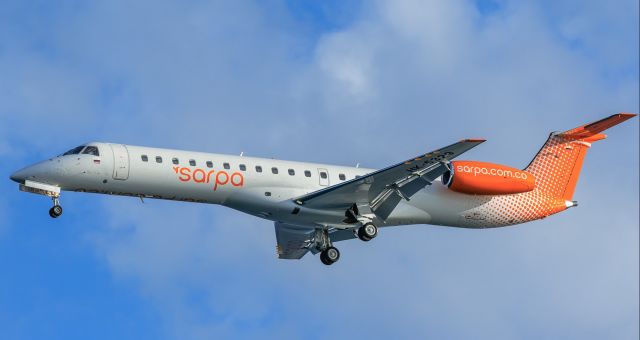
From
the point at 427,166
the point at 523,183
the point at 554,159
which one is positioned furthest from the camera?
the point at 554,159

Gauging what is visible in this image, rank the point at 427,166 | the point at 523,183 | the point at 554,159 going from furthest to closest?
the point at 554,159 → the point at 523,183 → the point at 427,166

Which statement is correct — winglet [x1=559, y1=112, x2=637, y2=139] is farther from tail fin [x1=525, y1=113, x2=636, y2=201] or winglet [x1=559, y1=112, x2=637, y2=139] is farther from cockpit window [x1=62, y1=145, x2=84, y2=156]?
cockpit window [x1=62, y1=145, x2=84, y2=156]

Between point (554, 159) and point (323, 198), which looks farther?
point (554, 159)

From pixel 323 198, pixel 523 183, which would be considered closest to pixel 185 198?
pixel 323 198

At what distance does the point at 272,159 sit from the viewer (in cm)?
4003

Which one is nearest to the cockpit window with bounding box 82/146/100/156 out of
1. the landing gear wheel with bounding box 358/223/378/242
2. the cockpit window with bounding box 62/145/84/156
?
the cockpit window with bounding box 62/145/84/156

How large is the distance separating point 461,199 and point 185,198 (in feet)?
30.6

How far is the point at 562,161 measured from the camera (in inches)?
1734

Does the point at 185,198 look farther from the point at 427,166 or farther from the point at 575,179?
the point at 575,179

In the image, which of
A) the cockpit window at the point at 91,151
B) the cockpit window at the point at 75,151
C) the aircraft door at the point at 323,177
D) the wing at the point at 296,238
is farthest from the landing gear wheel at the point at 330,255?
the cockpit window at the point at 75,151

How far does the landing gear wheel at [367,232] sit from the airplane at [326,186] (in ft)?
0.10

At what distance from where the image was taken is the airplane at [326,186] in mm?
38062

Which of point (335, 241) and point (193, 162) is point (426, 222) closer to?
point (335, 241)

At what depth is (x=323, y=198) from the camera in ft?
128
